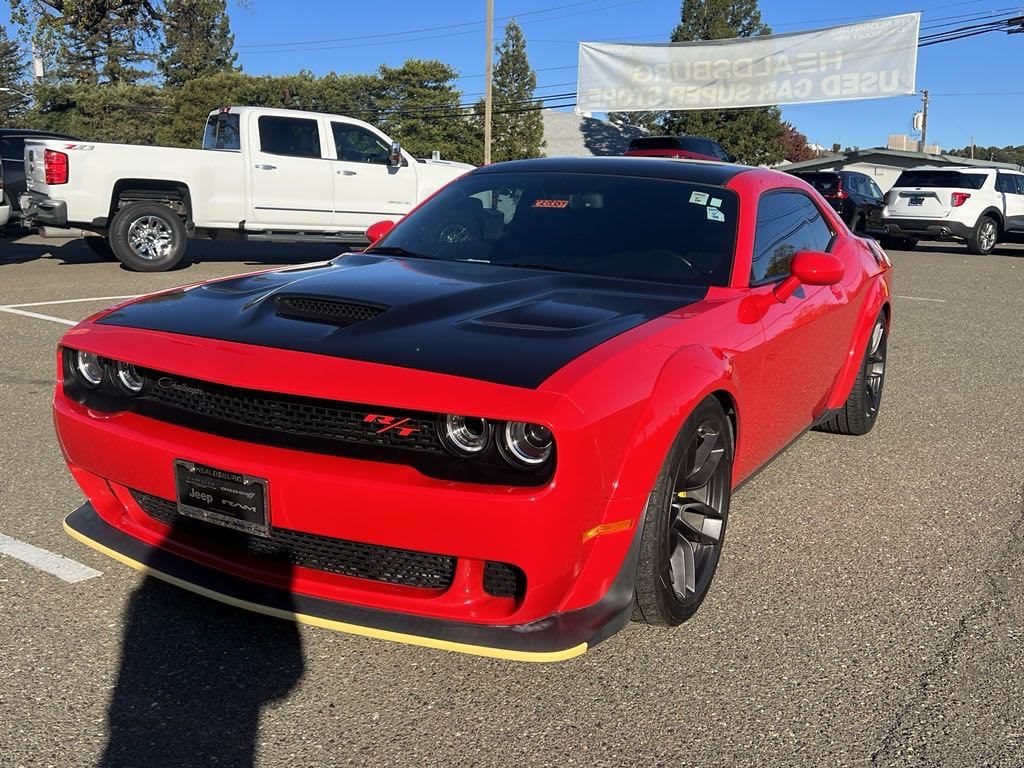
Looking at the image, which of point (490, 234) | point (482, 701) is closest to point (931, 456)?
point (490, 234)

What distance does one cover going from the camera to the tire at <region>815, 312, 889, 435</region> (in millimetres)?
5227

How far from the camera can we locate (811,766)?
8.02ft

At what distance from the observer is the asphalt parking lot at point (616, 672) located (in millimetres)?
2477

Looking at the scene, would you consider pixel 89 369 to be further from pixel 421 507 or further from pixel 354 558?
pixel 421 507

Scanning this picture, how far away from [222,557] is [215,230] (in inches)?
409

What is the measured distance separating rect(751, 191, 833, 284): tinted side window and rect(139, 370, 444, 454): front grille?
172cm

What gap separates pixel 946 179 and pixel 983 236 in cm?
130

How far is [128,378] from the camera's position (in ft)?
10.1

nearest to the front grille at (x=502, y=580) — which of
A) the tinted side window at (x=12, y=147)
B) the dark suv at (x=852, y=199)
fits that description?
the tinted side window at (x=12, y=147)

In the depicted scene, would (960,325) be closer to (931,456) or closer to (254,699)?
(931,456)

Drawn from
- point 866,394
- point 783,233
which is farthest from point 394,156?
point 783,233

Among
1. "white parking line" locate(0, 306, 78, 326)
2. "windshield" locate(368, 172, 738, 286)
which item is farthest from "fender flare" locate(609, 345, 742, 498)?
"white parking line" locate(0, 306, 78, 326)

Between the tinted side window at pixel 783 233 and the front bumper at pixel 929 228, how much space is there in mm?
15207

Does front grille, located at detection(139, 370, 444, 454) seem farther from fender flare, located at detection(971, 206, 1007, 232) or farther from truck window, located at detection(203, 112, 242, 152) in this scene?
fender flare, located at detection(971, 206, 1007, 232)
